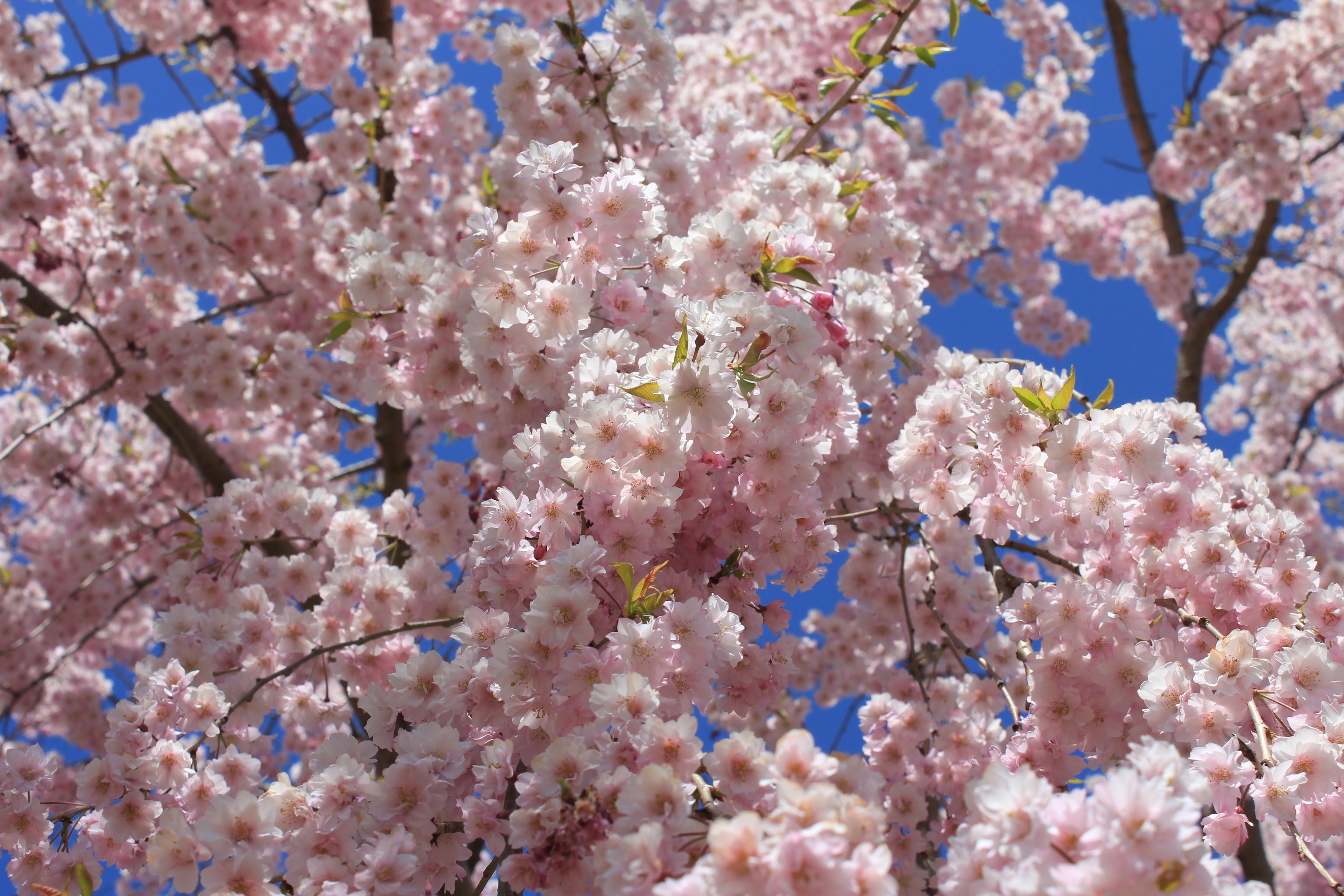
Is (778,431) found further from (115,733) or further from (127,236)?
(127,236)

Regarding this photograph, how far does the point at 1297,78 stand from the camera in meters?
6.97

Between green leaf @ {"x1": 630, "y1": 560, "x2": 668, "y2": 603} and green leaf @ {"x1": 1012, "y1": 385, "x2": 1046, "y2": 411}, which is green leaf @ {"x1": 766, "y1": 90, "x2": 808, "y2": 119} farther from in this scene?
green leaf @ {"x1": 630, "y1": 560, "x2": 668, "y2": 603}

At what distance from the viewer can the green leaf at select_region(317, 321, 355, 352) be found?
3.29 m

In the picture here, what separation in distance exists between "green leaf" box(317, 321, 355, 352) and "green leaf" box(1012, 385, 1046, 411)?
Result: 8.10ft

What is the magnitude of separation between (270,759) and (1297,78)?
954 cm

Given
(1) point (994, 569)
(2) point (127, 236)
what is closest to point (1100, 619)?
(1) point (994, 569)

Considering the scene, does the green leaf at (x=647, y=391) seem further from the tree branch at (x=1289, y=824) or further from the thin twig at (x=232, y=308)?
the thin twig at (x=232, y=308)

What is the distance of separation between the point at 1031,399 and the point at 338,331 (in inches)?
99.8

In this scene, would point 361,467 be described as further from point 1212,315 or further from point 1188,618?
point 1212,315

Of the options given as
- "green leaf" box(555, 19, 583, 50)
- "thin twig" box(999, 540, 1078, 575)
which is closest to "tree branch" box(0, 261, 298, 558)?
"green leaf" box(555, 19, 583, 50)

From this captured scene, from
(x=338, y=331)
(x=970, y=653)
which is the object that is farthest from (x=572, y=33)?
(x=970, y=653)

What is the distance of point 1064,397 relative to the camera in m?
2.29

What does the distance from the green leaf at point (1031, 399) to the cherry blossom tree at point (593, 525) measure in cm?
6

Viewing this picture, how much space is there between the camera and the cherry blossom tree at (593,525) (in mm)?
1774
